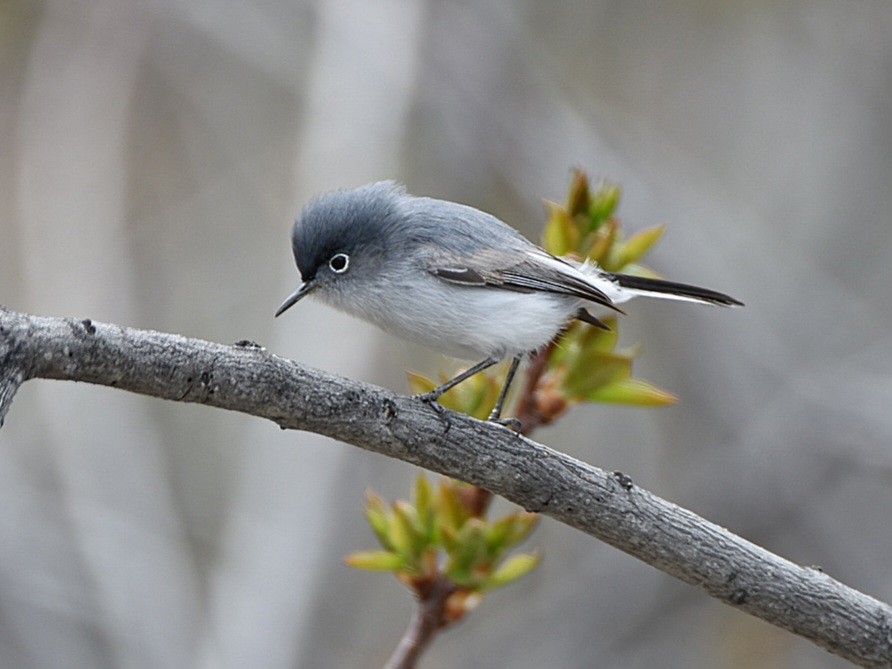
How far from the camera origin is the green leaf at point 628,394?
1561 mm

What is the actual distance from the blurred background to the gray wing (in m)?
0.76

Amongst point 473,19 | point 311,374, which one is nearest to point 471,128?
point 473,19

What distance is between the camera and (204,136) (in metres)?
4.40

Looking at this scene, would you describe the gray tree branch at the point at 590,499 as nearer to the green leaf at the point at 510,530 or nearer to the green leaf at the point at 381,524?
the green leaf at the point at 510,530

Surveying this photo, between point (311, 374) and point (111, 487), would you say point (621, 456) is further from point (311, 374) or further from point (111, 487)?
point (311, 374)

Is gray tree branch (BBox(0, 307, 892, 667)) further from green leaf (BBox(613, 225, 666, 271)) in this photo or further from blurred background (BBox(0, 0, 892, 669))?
blurred background (BBox(0, 0, 892, 669))

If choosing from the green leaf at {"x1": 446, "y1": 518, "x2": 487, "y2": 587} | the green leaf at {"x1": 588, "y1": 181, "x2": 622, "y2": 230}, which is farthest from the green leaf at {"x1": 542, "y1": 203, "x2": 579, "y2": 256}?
the green leaf at {"x1": 446, "y1": 518, "x2": 487, "y2": 587}

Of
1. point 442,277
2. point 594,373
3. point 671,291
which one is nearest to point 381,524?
point 594,373

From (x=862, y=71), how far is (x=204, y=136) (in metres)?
2.99

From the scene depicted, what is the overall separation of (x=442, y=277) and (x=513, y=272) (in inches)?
6.3

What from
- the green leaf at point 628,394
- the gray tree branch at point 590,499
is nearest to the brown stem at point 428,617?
the gray tree branch at point 590,499

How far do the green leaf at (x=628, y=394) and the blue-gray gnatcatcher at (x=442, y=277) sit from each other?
417 mm

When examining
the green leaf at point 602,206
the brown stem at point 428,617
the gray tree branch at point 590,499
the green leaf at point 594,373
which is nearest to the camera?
the gray tree branch at point 590,499

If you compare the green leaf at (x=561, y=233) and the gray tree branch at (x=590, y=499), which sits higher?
the green leaf at (x=561, y=233)
